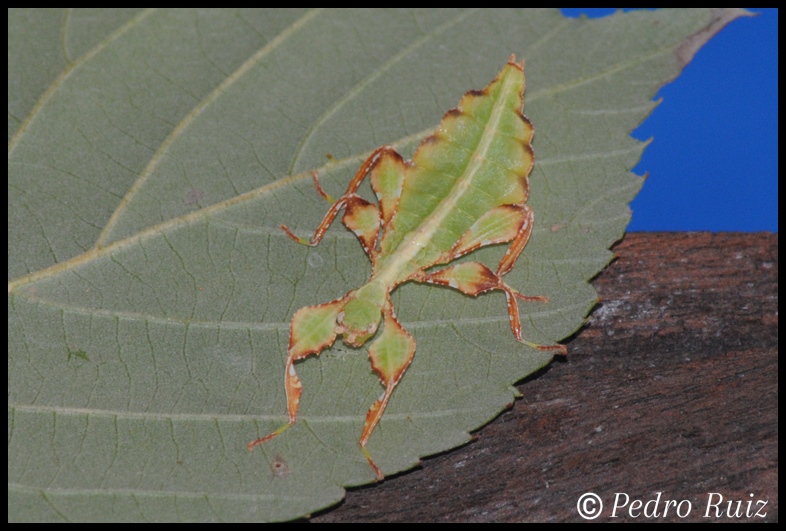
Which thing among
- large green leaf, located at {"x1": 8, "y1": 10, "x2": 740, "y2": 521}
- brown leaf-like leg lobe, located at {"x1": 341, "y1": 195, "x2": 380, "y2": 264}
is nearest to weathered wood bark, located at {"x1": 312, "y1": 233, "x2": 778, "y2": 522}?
large green leaf, located at {"x1": 8, "y1": 10, "x2": 740, "y2": 521}

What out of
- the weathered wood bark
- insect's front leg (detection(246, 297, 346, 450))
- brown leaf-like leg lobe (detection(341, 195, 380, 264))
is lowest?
the weathered wood bark

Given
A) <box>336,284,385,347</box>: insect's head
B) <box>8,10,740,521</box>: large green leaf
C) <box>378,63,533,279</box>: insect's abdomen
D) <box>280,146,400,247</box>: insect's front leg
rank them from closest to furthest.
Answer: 1. <box>8,10,740,521</box>: large green leaf
2. <box>336,284,385,347</box>: insect's head
3. <box>280,146,400,247</box>: insect's front leg
4. <box>378,63,533,279</box>: insect's abdomen

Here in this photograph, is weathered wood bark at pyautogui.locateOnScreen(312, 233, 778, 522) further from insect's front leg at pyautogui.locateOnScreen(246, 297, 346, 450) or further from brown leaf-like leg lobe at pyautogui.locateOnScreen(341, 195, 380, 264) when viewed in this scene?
brown leaf-like leg lobe at pyautogui.locateOnScreen(341, 195, 380, 264)

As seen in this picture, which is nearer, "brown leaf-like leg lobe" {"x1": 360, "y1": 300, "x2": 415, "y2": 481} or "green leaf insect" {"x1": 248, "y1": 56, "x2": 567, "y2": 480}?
"brown leaf-like leg lobe" {"x1": 360, "y1": 300, "x2": 415, "y2": 481}

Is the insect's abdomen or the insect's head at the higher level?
the insect's abdomen

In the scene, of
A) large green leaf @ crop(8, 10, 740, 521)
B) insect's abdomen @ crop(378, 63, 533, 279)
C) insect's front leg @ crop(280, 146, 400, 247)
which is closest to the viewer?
large green leaf @ crop(8, 10, 740, 521)

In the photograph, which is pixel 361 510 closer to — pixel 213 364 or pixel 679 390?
pixel 213 364

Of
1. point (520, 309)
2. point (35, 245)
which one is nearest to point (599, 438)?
point (520, 309)

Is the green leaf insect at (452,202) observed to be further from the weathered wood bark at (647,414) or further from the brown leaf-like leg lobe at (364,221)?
the weathered wood bark at (647,414)
